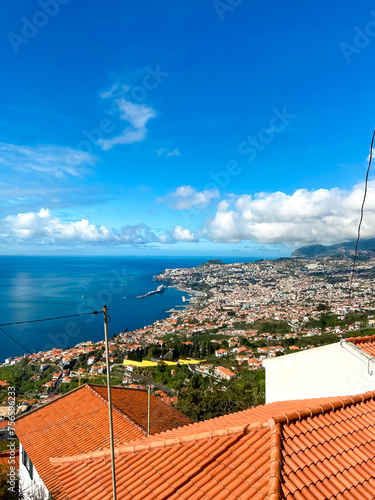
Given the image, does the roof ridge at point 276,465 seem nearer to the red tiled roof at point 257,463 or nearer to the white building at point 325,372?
the red tiled roof at point 257,463

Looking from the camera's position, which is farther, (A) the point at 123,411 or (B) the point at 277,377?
(A) the point at 123,411

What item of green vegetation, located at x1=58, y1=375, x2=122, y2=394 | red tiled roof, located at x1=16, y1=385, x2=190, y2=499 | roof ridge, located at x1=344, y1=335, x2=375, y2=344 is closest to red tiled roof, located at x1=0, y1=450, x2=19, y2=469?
red tiled roof, located at x1=16, y1=385, x2=190, y2=499

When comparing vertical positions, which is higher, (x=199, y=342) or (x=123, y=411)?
(x=123, y=411)

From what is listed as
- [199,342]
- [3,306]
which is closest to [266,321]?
[199,342]

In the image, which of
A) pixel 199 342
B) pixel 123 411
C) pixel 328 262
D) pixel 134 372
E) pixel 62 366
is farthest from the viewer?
pixel 328 262

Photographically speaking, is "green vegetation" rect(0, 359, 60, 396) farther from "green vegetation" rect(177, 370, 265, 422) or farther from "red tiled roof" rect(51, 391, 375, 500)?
"red tiled roof" rect(51, 391, 375, 500)

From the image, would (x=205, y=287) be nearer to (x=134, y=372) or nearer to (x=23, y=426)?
(x=134, y=372)

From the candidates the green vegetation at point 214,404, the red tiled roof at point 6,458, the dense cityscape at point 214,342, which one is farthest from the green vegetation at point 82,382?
the red tiled roof at point 6,458
